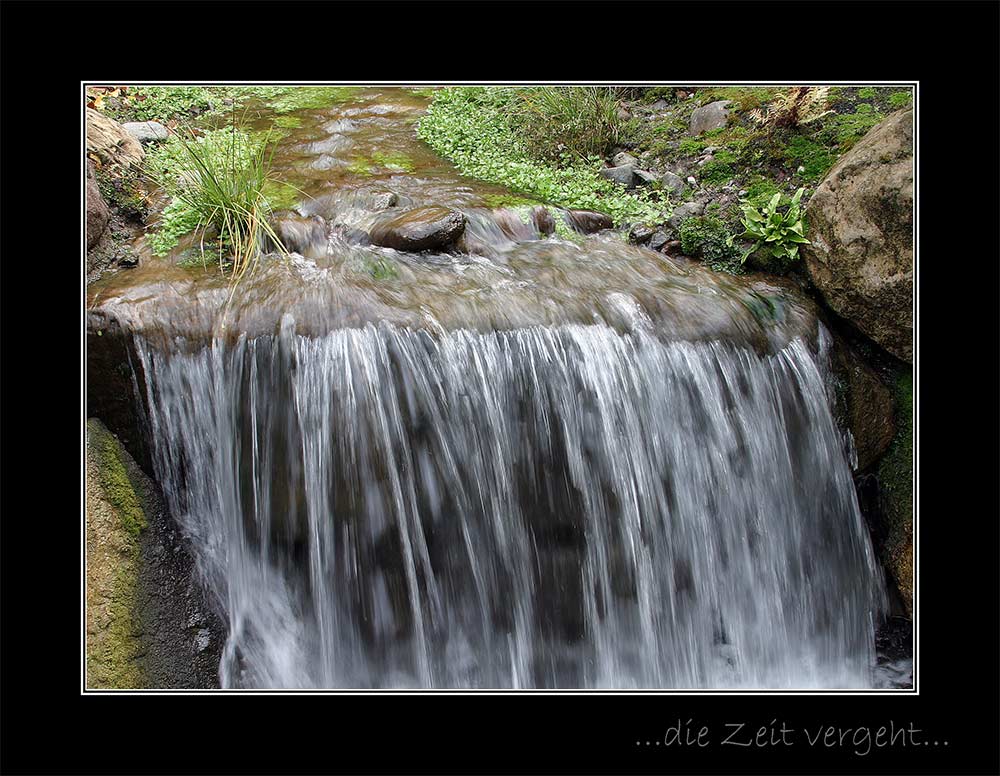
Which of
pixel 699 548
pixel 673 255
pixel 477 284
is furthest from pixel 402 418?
pixel 673 255

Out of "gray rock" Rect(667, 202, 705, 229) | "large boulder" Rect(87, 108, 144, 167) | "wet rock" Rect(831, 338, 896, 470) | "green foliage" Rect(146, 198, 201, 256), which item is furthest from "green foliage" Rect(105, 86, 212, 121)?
"wet rock" Rect(831, 338, 896, 470)

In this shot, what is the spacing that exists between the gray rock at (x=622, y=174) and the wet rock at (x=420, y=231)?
6.02ft

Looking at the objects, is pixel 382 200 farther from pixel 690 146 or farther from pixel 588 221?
pixel 690 146

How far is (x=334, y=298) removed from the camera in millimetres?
3871

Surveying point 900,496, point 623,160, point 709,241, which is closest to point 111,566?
point 709,241

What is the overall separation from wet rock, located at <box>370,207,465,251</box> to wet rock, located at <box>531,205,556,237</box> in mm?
675

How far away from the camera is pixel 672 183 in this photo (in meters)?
5.72

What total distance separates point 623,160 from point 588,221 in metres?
1.25

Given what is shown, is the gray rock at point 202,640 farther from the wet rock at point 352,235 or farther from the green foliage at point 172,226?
the wet rock at point 352,235

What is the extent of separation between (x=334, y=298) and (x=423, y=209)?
4.22 ft

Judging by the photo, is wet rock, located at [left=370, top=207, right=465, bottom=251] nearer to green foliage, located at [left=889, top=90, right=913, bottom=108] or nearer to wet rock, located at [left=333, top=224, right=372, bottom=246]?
A: wet rock, located at [left=333, top=224, right=372, bottom=246]

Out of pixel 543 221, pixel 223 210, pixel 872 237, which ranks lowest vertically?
pixel 872 237

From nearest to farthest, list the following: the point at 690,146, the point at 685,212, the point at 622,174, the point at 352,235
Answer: the point at 352,235
the point at 685,212
the point at 622,174
the point at 690,146

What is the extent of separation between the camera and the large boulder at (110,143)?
4.86m
